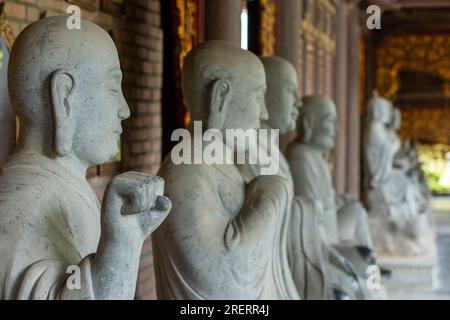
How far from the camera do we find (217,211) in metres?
3.82

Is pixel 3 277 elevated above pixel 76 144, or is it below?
below

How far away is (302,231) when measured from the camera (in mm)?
4691

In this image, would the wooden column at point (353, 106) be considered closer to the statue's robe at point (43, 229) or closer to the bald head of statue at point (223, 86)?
the bald head of statue at point (223, 86)

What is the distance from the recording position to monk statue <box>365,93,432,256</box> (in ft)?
36.4

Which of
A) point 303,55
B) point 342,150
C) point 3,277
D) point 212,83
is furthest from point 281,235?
point 342,150

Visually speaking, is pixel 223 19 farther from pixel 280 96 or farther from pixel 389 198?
pixel 389 198

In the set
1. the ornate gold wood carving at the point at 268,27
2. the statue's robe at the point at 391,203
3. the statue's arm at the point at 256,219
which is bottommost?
the statue's robe at the point at 391,203

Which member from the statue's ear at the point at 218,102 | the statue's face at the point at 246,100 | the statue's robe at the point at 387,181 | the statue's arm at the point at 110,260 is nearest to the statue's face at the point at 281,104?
the statue's face at the point at 246,100

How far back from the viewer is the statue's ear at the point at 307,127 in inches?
255

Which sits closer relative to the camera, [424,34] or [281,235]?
[281,235]

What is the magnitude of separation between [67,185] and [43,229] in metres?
0.19
